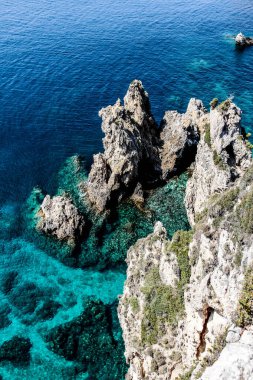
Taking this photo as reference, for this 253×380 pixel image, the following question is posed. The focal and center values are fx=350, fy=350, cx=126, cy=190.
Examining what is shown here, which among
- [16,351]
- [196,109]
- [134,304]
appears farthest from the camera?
[196,109]

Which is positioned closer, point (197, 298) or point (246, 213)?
point (246, 213)

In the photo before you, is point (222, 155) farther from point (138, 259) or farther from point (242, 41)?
point (242, 41)

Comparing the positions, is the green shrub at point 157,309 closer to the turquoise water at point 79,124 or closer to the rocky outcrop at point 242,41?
the turquoise water at point 79,124

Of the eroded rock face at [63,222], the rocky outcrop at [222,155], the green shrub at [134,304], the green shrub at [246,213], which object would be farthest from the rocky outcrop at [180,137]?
the green shrub at [246,213]

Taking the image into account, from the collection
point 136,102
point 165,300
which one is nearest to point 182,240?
point 165,300

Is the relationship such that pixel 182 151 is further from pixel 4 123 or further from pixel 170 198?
pixel 4 123

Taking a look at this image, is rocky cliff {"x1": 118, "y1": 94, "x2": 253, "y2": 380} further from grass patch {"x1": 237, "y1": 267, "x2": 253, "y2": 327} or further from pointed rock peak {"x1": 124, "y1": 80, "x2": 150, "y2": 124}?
pointed rock peak {"x1": 124, "y1": 80, "x2": 150, "y2": 124}

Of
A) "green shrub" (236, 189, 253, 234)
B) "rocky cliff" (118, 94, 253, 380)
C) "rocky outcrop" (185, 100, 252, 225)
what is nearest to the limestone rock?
"rocky cliff" (118, 94, 253, 380)
